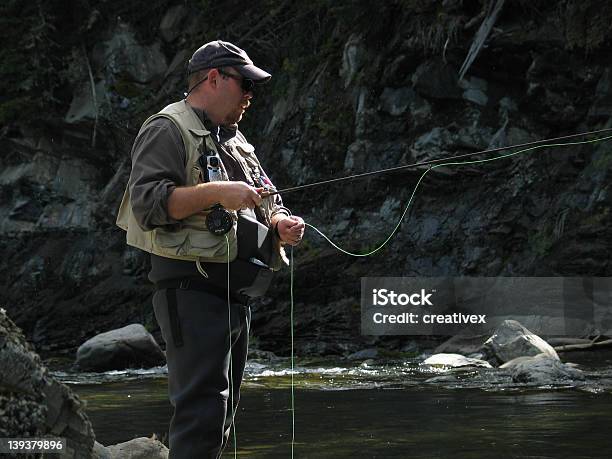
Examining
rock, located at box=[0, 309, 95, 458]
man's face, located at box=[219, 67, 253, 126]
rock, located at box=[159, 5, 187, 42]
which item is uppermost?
rock, located at box=[159, 5, 187, 42]

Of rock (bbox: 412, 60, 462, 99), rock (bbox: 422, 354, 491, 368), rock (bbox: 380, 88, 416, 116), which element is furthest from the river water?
rock (bbox: 380, 88, 416, 116)

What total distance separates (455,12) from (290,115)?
3203 millimetres

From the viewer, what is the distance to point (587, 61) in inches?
539

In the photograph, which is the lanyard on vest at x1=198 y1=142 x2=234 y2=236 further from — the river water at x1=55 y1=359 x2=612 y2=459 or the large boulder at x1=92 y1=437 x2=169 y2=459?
the river water at x1=55 y1=359 x2=612 y2=459

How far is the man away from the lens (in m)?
3.19

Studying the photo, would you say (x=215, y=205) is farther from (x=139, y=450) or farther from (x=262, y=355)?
(x=262, y=355)

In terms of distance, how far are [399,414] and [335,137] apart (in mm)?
9082

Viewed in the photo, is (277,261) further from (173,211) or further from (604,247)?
(604,247)

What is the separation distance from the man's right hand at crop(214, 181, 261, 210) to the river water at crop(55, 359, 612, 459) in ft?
7.35

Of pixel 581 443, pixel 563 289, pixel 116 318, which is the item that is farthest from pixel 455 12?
pixel 581 443

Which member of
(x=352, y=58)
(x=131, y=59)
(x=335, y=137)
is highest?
(x=131, y=59)

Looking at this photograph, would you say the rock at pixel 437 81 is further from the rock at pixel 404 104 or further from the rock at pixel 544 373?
the rock at pixel 544 373

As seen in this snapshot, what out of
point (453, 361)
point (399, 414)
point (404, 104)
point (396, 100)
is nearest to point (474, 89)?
point (404, 104)

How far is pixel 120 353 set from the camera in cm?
1278
